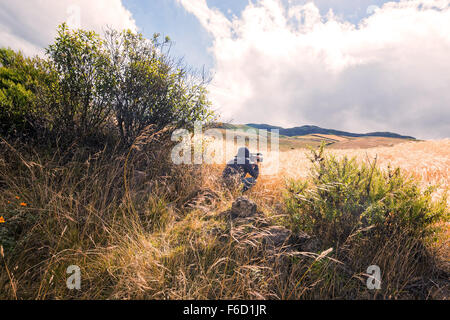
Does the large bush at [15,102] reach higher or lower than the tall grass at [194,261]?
higher

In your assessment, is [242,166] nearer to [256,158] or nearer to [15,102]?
[256,158]

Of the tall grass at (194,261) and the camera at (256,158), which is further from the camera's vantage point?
the camera at (256,158)

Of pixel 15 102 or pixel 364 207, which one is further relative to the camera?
pixel 15 102

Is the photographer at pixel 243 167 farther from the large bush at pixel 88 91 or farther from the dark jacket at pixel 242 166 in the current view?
the large bush at pixel 88 91

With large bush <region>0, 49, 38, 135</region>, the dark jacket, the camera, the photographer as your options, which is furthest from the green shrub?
large bush <region>0, 49, 38, 135</region>

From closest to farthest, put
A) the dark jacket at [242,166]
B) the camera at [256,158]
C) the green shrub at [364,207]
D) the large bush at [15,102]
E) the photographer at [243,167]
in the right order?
the green shrub at [364,207] → the large bush at [15,102] → the photographer at [243,167] → the dark jacket at [242,166] → the camera at [256,158]

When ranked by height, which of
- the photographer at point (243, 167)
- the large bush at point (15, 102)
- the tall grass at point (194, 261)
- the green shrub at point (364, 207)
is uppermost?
the large bush at point (15, 102)

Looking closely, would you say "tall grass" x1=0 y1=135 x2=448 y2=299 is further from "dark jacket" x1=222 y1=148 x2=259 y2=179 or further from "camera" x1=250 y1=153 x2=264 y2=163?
"camera" x1=250 y1=153 x2=264 y2=163

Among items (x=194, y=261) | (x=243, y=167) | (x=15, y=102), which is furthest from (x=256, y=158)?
(x=15, y=102)

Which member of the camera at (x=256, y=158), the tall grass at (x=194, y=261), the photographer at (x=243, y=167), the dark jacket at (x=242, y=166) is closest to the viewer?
the tall grass at (x=194, y=261)

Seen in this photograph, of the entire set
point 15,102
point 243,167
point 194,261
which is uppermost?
point 15,102

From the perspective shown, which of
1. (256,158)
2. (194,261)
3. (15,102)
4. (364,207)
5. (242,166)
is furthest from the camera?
(256,158)

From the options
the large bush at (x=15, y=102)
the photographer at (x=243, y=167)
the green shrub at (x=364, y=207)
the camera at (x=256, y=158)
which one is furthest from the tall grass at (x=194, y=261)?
the camera at (x=256, y=158)
